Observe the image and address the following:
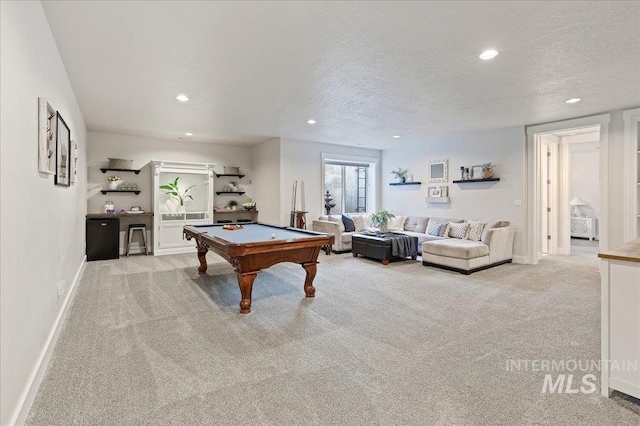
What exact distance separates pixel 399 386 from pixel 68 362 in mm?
2385

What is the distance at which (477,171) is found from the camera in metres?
6.63

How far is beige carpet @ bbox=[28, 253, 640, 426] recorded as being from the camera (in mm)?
1858

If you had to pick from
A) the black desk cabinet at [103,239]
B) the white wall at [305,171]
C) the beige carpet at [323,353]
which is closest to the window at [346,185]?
the white wall at [305,171]

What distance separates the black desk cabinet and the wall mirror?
266 inches

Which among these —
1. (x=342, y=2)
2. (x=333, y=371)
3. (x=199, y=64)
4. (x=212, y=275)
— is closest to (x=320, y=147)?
(x=212, y=275)

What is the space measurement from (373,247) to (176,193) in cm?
464

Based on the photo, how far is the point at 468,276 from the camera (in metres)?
5.02

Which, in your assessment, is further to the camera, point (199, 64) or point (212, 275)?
point (212, 275)

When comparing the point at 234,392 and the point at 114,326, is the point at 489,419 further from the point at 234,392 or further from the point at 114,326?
the point at 114,326

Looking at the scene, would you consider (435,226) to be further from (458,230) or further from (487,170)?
(487,170)

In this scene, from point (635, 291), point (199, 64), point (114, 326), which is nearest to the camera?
point (635, 291)

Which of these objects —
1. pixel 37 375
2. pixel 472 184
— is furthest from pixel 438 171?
pixel 37 375

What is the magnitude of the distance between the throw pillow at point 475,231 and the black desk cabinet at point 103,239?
680 centimetres

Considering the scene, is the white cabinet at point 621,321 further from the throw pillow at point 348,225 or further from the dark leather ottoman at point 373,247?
the throw pillow at point 348,225
